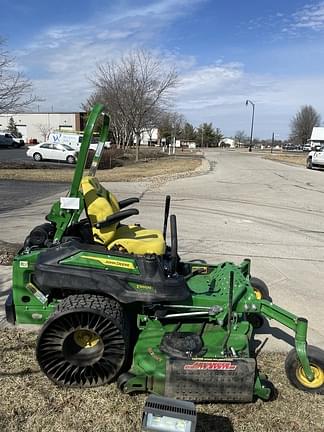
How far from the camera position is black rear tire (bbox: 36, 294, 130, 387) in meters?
3.05

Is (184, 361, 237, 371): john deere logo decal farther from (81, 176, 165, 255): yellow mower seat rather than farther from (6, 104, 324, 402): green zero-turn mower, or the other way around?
(81, 176, 165, 255): yellow mower seat

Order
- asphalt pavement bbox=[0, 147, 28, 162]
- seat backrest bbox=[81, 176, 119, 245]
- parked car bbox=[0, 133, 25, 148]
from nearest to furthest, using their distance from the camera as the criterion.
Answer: seat backrest bbox=[81, 176, 119, 245]
asphalt pavement bbox=[0, 147, 28, 162]
parked car bbox=[0, 133, 25, 148]

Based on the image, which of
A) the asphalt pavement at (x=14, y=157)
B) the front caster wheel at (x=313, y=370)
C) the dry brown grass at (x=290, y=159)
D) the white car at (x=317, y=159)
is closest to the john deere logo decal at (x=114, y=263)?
the front caster wheel at (x=313, y=370)

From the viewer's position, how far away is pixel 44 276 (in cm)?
313

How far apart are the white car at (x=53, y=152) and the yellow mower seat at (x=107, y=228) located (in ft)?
86.9

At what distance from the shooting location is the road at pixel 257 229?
5.30 m

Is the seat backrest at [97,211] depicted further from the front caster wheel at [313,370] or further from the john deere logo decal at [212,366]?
the front caster wheel at [313,370]

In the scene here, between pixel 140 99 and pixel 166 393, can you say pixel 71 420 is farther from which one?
pixel 140 99

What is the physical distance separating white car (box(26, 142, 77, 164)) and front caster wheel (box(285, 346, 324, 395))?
1086 inches

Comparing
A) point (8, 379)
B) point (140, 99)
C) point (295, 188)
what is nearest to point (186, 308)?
point (8, 379)

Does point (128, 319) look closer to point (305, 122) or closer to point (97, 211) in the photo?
point (97, 211)

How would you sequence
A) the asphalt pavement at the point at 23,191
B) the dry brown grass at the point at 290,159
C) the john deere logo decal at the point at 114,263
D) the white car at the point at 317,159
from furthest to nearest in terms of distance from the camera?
1. the dry brown grass at the point at 290,159
2. the white car at the point at 317,159
3. the asphalt pavement at the point at 23,191
4. the john deere logo decal at the point at 114,263

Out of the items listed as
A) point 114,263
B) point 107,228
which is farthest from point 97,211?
point 114,263

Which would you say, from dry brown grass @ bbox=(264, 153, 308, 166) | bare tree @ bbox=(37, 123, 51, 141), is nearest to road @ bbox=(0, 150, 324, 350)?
dry brown grass @ bbox=(264, 153, 308, 166)
